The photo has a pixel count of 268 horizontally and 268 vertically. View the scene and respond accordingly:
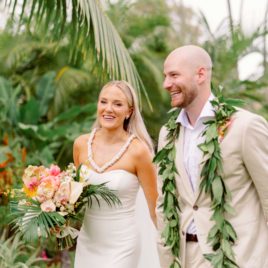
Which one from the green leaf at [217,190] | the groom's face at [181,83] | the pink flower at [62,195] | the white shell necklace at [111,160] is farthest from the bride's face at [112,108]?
the green leaf at [217,190]

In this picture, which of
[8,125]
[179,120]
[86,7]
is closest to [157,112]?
[8,125]

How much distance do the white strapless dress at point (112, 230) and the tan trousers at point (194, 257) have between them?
3.96ft

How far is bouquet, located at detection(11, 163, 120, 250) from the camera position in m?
4.65

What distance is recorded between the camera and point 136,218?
5.30m

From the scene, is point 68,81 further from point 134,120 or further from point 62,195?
point 62,195

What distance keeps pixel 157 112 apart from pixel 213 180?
939cm

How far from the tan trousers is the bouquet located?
42.5 inches

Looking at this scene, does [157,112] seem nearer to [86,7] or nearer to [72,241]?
[86,7]

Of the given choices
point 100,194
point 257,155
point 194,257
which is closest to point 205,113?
point 257,155

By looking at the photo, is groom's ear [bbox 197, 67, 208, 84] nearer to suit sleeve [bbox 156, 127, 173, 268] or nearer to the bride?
suit sleeve [bbox 156, 127, 173, 268]

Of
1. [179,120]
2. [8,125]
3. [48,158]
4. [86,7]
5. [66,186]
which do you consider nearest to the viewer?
[179,120]

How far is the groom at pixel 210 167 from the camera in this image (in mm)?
3680

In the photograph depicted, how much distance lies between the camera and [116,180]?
505 cm

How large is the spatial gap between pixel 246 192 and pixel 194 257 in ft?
1.59
